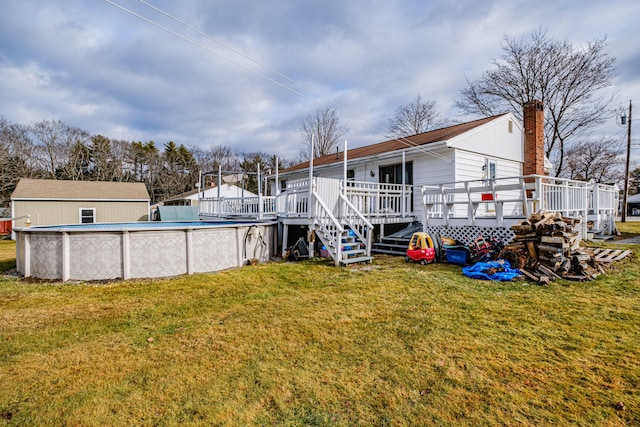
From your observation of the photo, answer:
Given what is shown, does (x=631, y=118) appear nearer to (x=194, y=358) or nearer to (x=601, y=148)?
(x=601, y=148)

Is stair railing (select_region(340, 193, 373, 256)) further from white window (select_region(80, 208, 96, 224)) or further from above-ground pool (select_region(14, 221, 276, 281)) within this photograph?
white window (select_region(80, 208, 96, 224))

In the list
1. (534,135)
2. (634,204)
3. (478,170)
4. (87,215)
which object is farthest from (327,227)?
(634,204)

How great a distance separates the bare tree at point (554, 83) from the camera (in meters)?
19.4

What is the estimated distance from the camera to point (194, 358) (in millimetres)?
3023

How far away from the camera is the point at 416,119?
96.4ft

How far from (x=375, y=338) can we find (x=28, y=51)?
1163 centimetres

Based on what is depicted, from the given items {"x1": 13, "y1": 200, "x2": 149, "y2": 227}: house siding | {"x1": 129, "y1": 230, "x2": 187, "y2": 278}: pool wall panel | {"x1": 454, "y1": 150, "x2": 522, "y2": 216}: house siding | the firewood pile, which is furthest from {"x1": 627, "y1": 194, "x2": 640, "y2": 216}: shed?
{"x1": 13, "y1": 200, "x2": 149, "y2": 227}: house siding

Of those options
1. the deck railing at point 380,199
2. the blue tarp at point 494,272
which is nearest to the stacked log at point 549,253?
the blue tarp at point 494,272

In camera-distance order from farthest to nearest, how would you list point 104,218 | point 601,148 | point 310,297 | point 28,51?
point 601,148 < point 104,218 < point 28,51 < point 310,297

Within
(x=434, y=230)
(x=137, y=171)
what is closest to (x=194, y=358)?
(x=434, y=230)

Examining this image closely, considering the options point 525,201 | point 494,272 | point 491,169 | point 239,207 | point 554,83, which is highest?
point 554,83

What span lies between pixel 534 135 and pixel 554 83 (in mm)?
12696

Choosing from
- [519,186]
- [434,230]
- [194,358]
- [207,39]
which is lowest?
[194,358]

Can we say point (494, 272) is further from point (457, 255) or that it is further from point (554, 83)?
point (554, 83)
